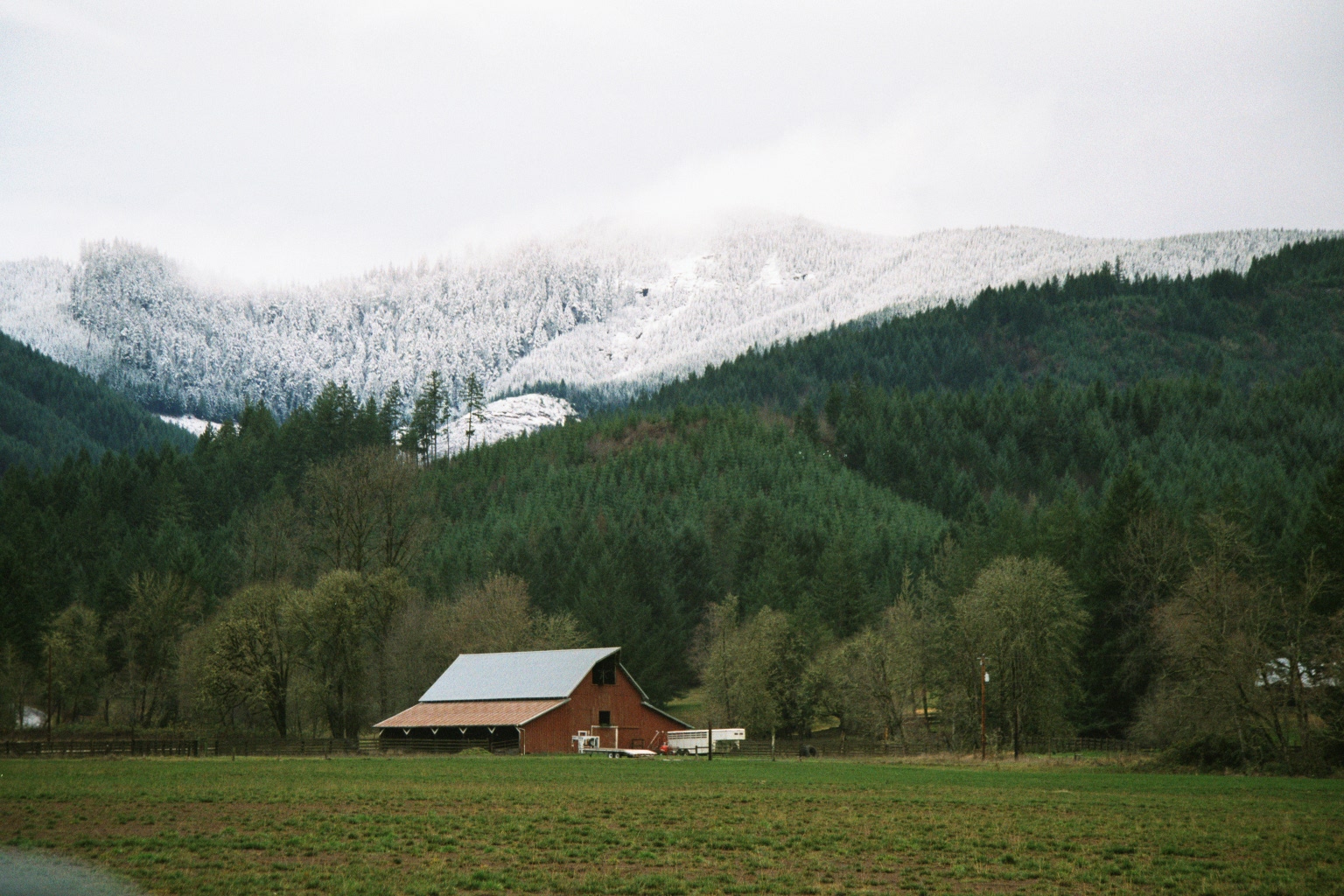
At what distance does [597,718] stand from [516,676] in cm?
563

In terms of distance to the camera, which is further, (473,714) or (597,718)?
(597,718)

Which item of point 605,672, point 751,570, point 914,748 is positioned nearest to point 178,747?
point 605,672

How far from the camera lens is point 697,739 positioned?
67250 mm

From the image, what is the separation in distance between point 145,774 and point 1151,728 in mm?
44112

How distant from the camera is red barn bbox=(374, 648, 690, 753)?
62844 millimetres

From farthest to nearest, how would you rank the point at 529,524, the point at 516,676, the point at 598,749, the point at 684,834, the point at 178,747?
the point at 529,524 < the point at 516,676 < the point at 598,749 < the point at 178,747 < the point at 684,834

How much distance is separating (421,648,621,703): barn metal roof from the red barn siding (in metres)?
1.11

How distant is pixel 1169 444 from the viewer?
14862 centimetres

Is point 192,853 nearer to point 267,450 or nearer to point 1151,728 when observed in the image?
point 1151,728

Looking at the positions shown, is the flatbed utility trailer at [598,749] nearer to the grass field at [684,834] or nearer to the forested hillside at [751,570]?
the forested hillside at [751,570]

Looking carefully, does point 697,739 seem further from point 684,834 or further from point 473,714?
point 684,834

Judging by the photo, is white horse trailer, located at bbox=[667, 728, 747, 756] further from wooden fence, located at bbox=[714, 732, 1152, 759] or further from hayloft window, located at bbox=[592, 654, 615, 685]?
hayloft window, located at bbox=[592, 654, 615, 685]

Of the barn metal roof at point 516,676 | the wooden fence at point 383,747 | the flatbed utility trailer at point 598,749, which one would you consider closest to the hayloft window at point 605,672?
the barn metal roof at point 516,676

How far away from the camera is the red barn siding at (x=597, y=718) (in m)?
63.3
